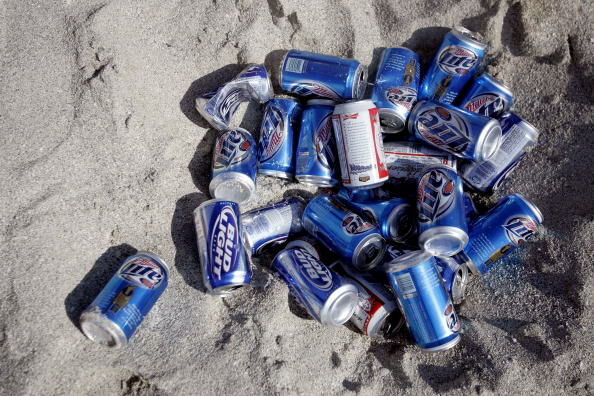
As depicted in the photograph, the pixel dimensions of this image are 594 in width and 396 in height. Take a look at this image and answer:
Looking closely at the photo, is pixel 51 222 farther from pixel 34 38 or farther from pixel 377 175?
pixel 377 175

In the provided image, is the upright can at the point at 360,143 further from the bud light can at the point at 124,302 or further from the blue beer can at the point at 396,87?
the bud light can at the point at 124,302

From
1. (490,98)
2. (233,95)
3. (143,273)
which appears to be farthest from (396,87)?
(143,273)

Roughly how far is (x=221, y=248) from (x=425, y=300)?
78 cm

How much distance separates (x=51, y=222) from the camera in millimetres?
1976

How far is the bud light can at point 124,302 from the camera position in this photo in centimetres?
181

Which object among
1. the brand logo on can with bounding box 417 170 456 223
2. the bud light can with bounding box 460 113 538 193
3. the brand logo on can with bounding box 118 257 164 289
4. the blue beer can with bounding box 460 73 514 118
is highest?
the brand logo on can with bounding box 118 257 164 289

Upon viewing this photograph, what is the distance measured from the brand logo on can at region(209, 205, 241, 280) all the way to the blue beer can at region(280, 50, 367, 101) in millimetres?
697

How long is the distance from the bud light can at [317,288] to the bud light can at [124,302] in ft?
1.52

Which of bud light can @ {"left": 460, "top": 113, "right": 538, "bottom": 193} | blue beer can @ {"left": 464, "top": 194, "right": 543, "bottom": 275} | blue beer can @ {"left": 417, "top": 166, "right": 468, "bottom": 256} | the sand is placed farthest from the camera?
bud light can @ {"left": 460, "top": 113, "right": 538, "bottom": 193}

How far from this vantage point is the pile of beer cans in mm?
1984

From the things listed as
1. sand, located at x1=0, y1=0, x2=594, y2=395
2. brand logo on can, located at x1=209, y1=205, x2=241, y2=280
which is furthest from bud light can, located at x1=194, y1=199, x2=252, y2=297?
sand, located at x1=0, y1=0, x2=594, y2=395

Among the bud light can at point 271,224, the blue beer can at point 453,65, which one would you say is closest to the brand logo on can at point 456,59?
the blue beer can at point 453,65

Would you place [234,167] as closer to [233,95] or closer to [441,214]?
[233,95]

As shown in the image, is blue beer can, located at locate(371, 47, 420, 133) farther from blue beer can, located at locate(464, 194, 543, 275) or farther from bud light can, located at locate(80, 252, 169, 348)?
bud light can, located at locate(80, 252, 169, 348)
